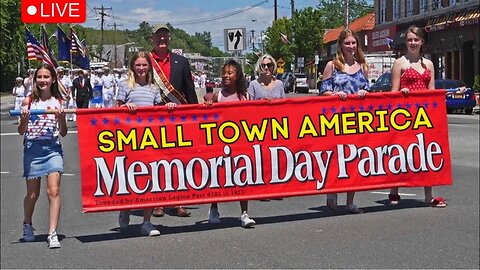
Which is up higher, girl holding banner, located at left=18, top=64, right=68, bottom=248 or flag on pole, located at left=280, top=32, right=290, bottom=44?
flag on pole, located at left=280, top=32, right=290, bottom=44

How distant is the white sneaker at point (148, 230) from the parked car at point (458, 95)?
6.37 ft

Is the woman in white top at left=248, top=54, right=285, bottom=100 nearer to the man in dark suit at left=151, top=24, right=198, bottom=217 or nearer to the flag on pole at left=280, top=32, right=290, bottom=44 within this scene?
the flag on pole at left=280, top=32, right=290, bottom=44

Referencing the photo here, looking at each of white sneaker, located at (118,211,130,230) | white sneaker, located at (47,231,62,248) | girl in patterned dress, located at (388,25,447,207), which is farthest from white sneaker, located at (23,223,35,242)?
girl in patterned dress, located at (388,25,447,207)

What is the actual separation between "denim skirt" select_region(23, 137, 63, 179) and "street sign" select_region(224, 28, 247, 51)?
3.30ft

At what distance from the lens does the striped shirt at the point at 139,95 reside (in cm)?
502

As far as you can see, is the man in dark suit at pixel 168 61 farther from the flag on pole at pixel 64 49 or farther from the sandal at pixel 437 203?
the sandal at pixel 437 203

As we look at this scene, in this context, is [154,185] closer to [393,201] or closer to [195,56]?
[195,56]

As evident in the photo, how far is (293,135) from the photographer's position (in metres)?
5.75

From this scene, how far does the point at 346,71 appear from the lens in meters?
5.15

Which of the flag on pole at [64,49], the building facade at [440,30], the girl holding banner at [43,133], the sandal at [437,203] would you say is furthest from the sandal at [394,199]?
the flag on pole at [64,49]

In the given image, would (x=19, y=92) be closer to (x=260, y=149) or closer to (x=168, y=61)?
(x=168, y=61)

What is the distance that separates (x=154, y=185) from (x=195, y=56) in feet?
3.04

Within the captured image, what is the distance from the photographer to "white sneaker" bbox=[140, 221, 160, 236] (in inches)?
231

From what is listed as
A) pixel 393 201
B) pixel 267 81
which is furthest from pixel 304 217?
pixel 267 81
